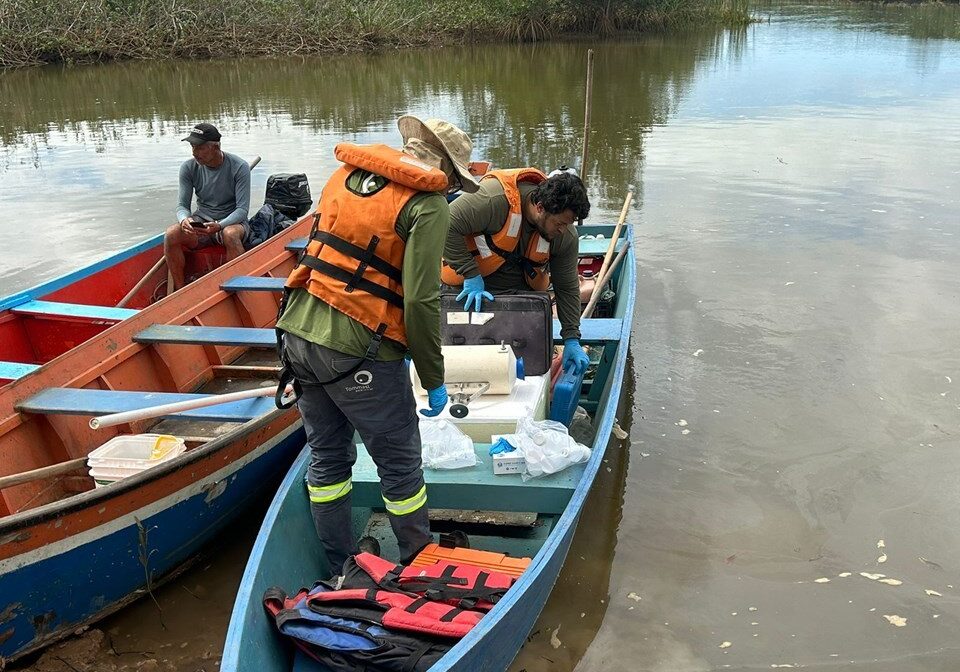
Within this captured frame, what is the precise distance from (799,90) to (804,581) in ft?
58.7

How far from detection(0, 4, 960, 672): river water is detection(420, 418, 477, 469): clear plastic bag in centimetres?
91

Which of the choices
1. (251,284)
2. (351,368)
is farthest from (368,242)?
(251,284)

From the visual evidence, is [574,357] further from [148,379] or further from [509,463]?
[148,379]

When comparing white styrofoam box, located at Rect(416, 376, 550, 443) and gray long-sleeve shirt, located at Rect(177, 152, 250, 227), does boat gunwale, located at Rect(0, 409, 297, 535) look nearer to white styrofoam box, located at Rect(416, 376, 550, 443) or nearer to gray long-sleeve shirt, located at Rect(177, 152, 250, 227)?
white styrofoam box, located at Rect(416, 376, 550, 443)

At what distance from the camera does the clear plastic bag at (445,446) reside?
3771 millimetres

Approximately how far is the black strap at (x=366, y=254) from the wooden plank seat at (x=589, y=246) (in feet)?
13.0

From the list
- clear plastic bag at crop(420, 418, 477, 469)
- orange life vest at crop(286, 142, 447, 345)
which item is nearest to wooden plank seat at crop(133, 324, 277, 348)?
clear plastic bag at crop(420, 418, 477, 469)

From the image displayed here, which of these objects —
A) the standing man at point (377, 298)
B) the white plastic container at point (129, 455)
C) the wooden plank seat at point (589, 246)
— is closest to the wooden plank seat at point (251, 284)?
the wooden plank seat at point (589, 246)

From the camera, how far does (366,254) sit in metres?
2.84

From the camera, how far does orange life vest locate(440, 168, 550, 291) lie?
4.43 meters

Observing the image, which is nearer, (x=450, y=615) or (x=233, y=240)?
(x=450, y=615)

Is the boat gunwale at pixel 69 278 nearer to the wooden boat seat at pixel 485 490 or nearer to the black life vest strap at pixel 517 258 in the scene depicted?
the wooden boat seat at pixel 485 490

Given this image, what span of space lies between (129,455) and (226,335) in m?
1.17

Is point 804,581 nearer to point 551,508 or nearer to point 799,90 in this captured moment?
point 551,508
